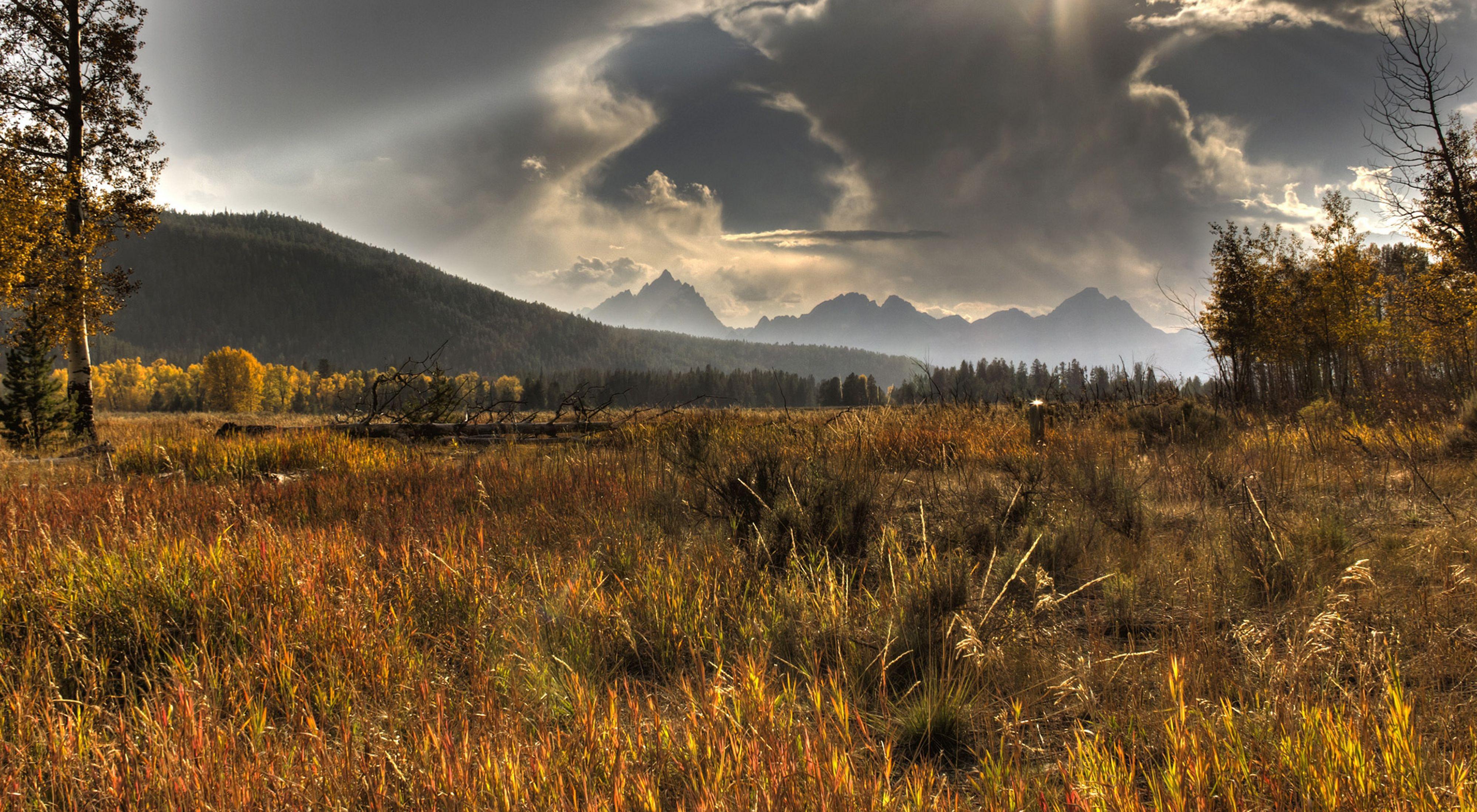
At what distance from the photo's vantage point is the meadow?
1.56 meters

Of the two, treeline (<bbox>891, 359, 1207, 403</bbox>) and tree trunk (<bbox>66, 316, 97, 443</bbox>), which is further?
tree trunk (<bbox>66, 316, 97, 443</bbox>)

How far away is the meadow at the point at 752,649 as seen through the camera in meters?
1.56

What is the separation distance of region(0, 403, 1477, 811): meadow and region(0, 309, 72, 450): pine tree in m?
17.4

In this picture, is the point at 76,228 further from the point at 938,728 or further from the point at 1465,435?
the point at 1465,435

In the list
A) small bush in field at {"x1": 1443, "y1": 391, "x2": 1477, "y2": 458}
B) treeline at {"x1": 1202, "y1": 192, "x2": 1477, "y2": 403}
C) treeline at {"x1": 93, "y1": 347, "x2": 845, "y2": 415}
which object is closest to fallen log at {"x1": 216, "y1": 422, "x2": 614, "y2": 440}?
small bush in field at {"x1": 1443, "y1": 391, "x2": 1477, "y2": 458}

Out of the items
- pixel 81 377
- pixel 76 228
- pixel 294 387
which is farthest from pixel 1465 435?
pixel 294 387

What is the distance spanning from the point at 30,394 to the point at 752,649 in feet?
87.5

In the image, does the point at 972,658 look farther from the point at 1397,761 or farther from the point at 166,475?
the point at 166,475

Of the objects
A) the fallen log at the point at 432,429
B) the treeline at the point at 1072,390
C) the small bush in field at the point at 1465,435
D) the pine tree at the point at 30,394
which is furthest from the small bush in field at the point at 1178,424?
the pine tree at the point at 30,394

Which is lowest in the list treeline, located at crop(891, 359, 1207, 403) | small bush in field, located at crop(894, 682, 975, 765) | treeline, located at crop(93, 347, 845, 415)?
small bush in field, located at crop(894, 682, 975, 765)

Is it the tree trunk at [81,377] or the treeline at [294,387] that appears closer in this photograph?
the tree trunk at [81,377]

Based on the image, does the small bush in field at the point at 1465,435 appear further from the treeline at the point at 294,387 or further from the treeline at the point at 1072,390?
the treeline at the point at 294,387

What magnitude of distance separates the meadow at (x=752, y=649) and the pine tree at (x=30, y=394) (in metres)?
17.4

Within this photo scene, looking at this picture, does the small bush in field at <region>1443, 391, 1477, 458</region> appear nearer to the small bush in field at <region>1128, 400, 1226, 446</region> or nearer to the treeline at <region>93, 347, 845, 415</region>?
the small bush in field at <region>1128, 400, 1226, 446</region>
